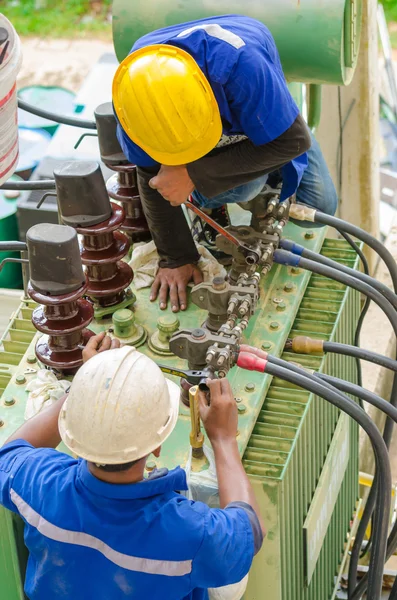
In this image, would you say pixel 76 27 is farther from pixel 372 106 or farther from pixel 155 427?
pixel 155 427

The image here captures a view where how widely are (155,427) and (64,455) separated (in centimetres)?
31

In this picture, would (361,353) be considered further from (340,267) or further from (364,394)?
(340,267)

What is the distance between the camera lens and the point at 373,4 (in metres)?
4.56

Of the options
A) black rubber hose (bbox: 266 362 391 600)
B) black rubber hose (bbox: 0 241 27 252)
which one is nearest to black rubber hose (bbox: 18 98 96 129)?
black rubber hose (bbox: 0 241 27 252)

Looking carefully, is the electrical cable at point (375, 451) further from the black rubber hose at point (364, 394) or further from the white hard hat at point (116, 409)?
the white hard hat at point (116, 409)

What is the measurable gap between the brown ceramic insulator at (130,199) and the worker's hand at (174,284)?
275 mm

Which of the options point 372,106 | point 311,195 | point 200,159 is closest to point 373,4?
point 372,106

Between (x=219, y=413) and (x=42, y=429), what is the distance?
470 millimetres

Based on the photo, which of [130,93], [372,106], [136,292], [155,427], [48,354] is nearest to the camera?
[155,427]

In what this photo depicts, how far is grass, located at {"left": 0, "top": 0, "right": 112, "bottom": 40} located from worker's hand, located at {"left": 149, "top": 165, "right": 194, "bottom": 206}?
27.3 feet

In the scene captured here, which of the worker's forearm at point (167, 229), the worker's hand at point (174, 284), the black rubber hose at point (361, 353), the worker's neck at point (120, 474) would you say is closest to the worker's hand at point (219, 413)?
the worker's neck at point (120, 474)

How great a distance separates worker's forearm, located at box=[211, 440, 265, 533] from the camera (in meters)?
2.53

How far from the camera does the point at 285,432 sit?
293cm

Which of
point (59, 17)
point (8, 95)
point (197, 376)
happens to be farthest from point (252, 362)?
point (59, 17)
